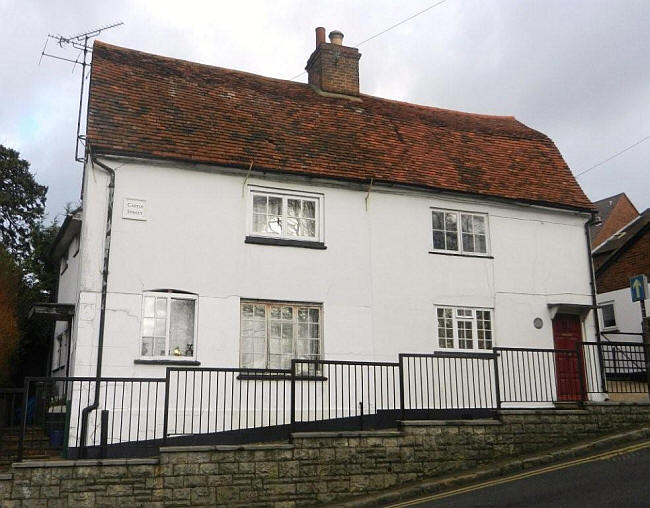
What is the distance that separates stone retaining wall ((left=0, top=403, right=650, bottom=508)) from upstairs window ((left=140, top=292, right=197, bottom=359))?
326 cm

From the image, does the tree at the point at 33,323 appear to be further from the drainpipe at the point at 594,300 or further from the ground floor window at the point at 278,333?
the drainpipe at the point at 594,300

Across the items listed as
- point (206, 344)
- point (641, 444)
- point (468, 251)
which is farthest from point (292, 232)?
point (641, 444)

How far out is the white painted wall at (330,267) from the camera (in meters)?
13.1

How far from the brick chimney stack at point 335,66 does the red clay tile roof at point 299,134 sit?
468 mm

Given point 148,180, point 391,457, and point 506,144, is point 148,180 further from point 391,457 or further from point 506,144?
point 506,144

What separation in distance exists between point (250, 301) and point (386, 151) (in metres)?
5.54

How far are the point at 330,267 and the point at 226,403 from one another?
3780 mm

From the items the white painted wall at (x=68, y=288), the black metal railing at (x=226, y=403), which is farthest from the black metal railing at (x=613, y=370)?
the white painted wall at (x=68, y=288)

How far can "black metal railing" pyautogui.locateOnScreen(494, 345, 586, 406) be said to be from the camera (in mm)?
13359

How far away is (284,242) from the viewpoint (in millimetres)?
14578

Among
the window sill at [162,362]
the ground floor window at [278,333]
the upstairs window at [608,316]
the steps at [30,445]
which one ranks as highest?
the upstairs window at [608,316]

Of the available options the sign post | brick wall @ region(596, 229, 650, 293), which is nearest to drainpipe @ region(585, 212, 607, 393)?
the sign post

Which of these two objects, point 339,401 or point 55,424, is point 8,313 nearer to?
point 55,424

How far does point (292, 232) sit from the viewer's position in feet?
48.8
